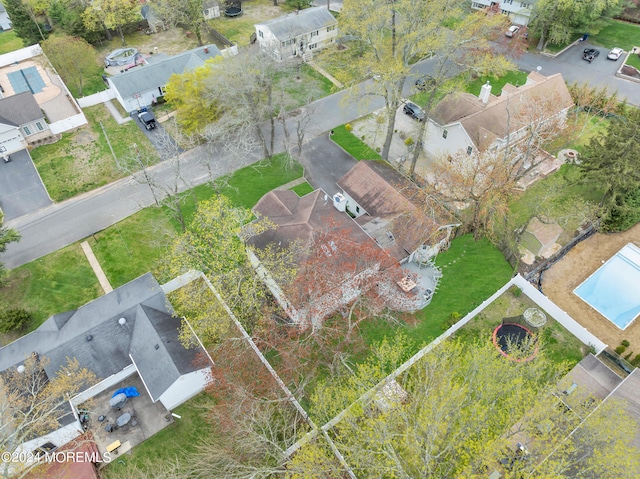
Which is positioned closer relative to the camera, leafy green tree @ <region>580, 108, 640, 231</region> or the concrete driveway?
leafy green tree @ <region>580, 108, 640, 231</region>

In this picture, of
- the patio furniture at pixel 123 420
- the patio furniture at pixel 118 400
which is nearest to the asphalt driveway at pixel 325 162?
the patio furniture at pixel 118 400

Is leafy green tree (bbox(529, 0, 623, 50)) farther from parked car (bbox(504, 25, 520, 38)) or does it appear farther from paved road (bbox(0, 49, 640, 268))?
paved road (bbox(0, 49, 640, 268))

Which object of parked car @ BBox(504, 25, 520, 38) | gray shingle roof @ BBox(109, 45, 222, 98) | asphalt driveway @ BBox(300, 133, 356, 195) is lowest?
asphalt driveway @ BBox(300, 133, 356, 195)

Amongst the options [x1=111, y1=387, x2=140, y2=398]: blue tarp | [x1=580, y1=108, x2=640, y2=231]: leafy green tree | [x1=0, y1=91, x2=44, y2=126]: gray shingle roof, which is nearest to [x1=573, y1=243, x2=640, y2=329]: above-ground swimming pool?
[x1=580, y1=108, x2=640, y2=231]: leafy green tree

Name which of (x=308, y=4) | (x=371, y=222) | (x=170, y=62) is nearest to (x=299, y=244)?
(x=371, y=222)

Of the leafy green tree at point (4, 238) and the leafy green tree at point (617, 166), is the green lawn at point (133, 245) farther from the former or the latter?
the leafy green tree at point (617, 166)

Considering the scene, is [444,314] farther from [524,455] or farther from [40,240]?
[40,240]

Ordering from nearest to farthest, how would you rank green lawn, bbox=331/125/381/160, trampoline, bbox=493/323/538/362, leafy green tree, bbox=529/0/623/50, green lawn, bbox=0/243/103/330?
trampoline, bbox=493/323/538/362 < green lawn, bbox=0/243/103/330 < green lawn, bbox=331/125/381/160 < leafy green tree, bbox=529/0/623/50

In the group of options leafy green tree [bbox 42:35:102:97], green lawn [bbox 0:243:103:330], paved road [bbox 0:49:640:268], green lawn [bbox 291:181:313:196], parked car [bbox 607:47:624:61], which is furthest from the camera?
parked car [bbox 607:47:624:61]
